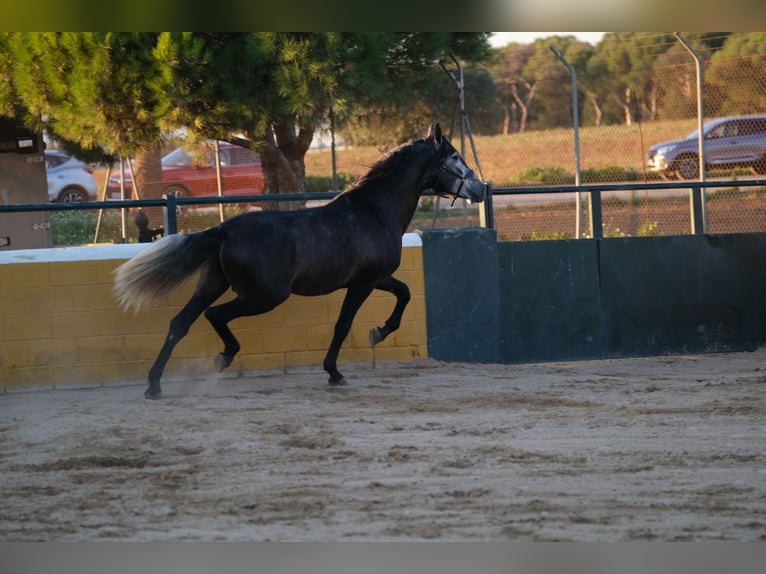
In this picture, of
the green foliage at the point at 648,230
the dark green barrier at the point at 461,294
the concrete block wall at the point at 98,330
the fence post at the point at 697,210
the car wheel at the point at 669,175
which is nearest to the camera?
the concrete block wall at the point at 98,330

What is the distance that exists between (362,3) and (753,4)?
1005 millimetres

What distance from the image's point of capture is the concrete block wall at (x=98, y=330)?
317 inches

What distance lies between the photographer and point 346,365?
28.6ft

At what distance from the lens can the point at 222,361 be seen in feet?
25.5

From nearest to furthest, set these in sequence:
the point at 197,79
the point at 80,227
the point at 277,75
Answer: the point at 277,75 < the point at 197,79 < the point at 80,227

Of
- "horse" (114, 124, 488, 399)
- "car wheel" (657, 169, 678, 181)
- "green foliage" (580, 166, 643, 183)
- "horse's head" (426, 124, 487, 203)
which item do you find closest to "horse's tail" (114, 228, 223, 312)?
"horse" (114, 124, 488, 399)

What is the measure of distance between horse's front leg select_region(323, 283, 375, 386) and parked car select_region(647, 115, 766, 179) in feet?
37.9

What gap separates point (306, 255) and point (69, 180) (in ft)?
60.8

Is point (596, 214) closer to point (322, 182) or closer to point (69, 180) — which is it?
point (322, 182)

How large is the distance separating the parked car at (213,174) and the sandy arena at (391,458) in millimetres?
10582

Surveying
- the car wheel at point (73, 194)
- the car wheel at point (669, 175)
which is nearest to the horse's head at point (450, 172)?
the car wheel at point (669, 175)

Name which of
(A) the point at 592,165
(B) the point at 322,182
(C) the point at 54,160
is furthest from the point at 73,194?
(A) the point at 592,165

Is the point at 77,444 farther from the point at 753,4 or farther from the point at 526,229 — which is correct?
the point at 526,229

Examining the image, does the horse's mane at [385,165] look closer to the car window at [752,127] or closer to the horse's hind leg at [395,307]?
the horse's hind leg at [395,307]
